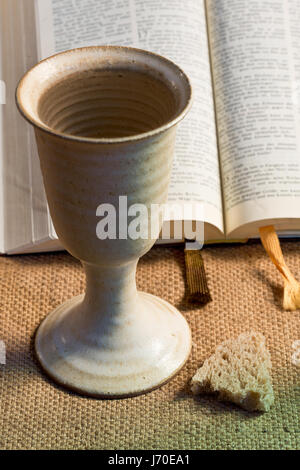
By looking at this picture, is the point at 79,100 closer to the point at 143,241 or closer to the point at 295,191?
the point at 143,241

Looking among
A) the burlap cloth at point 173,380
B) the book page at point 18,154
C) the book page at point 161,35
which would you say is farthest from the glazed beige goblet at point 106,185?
the book page at point 161,35

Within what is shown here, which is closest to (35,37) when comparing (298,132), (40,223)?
(40,223)

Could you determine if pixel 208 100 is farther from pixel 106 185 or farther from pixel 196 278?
pixel 106 185

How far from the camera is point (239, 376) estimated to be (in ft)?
2.40

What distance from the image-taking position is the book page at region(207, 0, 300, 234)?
3.00 ft

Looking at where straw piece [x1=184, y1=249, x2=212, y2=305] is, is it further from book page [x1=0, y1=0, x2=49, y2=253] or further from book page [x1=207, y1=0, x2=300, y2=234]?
book page [x1=0, y1=0, x2=49, y2=253]

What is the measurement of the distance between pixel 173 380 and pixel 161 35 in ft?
1.84

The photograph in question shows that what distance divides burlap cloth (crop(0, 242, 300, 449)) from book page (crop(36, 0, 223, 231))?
0.14m

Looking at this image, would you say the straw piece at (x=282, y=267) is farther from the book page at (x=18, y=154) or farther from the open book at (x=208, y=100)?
the book page at (x=18, y=154)

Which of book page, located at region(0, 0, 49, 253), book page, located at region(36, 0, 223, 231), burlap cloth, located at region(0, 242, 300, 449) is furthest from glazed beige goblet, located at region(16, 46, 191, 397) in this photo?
book page, located at region(36, 0, 223, 231)

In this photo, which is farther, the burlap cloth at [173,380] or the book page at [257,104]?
the book page at [257,104]

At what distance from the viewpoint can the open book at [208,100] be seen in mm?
915

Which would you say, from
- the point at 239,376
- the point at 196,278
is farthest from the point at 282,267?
the point at 239,376

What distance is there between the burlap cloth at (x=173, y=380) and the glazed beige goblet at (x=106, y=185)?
0.08 feet
